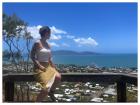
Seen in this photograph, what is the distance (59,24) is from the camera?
35.4 feet

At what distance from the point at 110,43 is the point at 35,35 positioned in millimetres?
1088

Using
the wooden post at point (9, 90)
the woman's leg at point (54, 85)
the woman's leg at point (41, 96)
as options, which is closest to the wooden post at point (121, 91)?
the woman's leg at point (54, 85)

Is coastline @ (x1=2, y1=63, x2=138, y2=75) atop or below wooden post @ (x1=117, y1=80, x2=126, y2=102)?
atop

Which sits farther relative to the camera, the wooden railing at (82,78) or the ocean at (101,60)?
the wooden railing at (82,78)

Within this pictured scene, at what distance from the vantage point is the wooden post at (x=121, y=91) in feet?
35.4

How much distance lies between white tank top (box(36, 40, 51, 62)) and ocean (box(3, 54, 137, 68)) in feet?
0.33

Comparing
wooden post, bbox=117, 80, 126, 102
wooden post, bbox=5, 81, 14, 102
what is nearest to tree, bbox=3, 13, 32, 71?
wooden post, bbox=5, 81, 14, 102

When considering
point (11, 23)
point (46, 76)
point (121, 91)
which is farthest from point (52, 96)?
point (11, 23)

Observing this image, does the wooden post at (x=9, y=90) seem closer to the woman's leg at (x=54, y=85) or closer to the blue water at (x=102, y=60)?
the woman's leg at (x=54, y=85)

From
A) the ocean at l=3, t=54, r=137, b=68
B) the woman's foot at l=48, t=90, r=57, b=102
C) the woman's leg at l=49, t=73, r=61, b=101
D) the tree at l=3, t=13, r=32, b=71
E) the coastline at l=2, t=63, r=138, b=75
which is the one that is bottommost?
the woman's foot at l=48, t=90, r=57, b=102

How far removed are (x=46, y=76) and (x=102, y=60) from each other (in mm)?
837

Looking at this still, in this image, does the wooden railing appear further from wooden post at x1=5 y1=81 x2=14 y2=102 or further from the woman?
the woman

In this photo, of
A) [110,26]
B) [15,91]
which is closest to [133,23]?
[110,26]

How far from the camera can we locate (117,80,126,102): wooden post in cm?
1080
